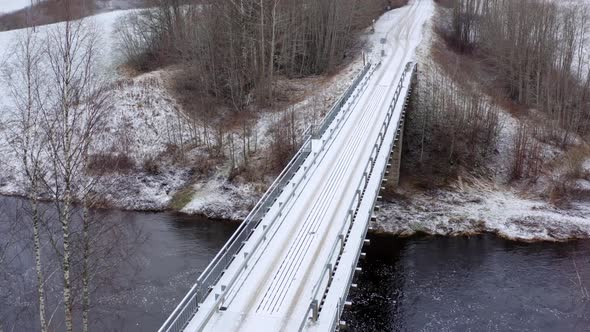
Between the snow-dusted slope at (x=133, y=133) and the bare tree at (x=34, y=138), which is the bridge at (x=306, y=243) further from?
the snow-dusted slope at (x=133, y=133)

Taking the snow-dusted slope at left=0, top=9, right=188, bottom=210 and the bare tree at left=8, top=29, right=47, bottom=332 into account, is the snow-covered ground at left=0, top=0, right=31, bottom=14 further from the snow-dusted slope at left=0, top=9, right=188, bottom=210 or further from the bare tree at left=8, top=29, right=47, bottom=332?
the bare tree at left=8, top=29, right=47, bottom=332

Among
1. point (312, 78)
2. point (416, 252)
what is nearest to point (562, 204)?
point (416, 252)

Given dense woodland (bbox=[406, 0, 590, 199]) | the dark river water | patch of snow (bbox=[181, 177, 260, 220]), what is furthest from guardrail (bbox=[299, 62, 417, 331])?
dense woodland (bbox=[406, 0, 590, 199])

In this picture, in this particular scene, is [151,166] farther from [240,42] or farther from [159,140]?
[240,42]

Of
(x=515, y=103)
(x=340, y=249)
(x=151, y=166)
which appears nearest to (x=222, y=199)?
(x=151, y=166)

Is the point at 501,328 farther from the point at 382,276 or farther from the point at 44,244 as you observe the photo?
the point at 44,244

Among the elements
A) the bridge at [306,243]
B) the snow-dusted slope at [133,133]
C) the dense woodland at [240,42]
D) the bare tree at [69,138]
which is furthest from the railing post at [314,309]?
the dense woodland at [240,42]
